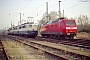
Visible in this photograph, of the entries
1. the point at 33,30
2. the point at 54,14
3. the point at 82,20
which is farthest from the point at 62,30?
the point at 54,14

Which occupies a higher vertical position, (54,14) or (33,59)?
(54,14)

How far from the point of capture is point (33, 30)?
114 ft

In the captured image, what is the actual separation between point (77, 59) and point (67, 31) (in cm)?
1328

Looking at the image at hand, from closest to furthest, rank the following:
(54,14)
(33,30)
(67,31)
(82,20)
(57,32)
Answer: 1. (67,31)
2. (57,32)
3. (33,30)
4. (82,20)
5. (54,14)

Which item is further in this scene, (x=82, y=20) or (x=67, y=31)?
(x=82, y=20)

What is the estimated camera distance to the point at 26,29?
116ft

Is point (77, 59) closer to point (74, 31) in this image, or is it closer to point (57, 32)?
point (74, 31)

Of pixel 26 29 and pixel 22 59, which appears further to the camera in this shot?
pixel 26 29

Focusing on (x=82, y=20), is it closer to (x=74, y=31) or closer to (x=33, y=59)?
(x=74, y=31)

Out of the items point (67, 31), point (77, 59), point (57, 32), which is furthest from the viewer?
point (57, 32)

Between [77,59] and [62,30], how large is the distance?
13.7m

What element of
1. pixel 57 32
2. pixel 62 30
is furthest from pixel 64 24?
pixel 57 32

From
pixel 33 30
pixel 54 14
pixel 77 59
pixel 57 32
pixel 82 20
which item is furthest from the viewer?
pixel 54 14

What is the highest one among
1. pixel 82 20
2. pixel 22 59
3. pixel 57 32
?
pixel 82 20
